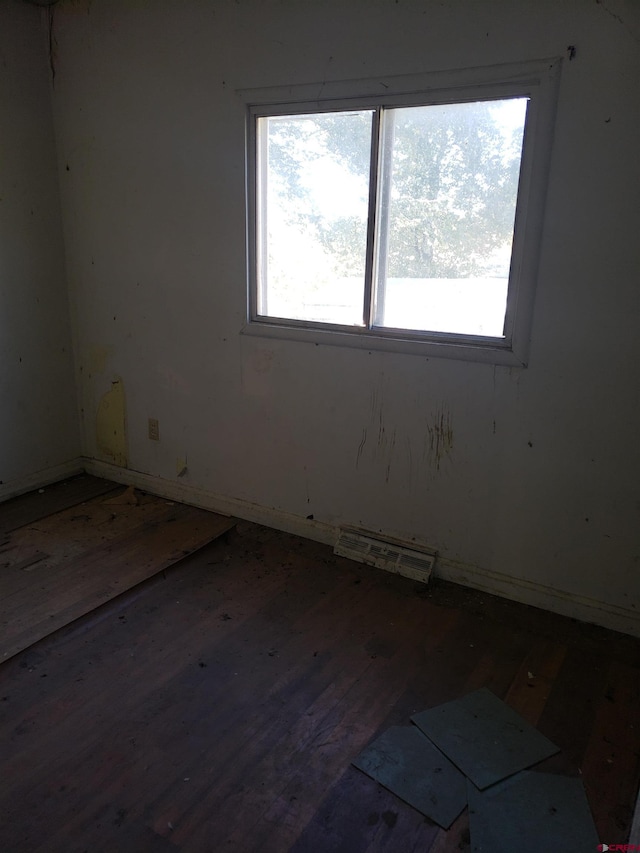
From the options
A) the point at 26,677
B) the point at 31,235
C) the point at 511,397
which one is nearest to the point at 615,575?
the point at 511,397

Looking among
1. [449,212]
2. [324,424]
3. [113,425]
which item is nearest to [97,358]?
[113,425]

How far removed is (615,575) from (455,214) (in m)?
1.54

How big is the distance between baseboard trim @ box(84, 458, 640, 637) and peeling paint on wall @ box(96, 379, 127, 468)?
0.10 metres

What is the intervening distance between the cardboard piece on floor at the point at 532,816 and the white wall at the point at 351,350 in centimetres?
87

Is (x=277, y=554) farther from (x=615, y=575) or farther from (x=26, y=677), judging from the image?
(x=615, y=575)

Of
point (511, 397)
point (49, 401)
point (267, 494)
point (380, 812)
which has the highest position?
point (511, 397)

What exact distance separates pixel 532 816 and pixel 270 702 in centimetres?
83

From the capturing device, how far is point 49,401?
3.54m

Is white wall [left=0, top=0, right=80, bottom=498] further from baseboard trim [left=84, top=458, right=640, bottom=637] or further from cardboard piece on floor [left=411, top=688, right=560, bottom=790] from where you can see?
cardboard piece on floor [left=411, top=688, right=560, bottom=790]

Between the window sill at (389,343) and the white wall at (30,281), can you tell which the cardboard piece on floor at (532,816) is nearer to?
the window sill at (389,343)

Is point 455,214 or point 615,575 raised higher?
point 455,214

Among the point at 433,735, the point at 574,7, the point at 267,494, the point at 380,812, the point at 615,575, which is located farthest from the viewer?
the point at 267,494

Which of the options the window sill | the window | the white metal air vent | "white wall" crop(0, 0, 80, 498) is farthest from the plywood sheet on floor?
the window

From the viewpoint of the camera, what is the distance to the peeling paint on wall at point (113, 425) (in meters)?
3.51
